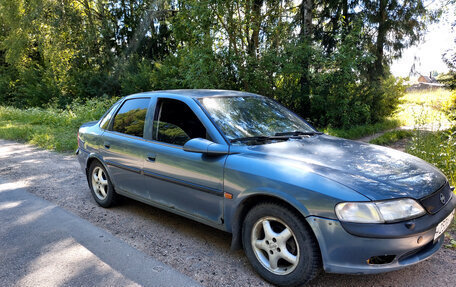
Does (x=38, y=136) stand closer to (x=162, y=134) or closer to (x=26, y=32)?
(x=162, y=134)

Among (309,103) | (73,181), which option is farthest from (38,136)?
(309,103)

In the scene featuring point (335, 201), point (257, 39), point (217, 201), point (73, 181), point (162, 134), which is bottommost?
point (73, 181)

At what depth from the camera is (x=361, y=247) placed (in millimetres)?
2506

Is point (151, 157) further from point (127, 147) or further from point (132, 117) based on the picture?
point (132, 117)

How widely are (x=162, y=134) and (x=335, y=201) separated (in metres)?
2.21

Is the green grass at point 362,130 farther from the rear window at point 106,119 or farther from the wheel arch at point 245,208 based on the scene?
the wheel arch at point 245,208

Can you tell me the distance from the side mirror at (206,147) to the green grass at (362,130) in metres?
7.17

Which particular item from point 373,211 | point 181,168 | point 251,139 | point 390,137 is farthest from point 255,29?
point 373,211

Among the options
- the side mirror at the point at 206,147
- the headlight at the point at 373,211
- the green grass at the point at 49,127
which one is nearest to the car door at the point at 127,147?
the side mirror at the point at 206,147

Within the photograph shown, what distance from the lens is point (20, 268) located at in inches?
129

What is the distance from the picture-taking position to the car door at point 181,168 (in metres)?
3.38

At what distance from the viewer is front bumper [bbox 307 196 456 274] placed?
8.18ft

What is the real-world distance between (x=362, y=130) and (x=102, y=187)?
858cm

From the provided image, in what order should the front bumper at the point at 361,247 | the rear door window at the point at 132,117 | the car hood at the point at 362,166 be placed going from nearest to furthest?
the front bumper at the point at 361,247 < the car hood at the point at 362,166 < the rear door window at the point at 132,117
